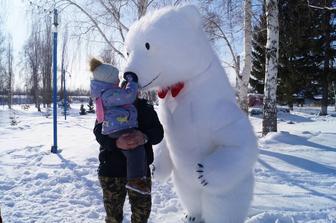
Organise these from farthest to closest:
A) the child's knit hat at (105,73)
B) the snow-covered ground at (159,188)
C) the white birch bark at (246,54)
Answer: the white birch bark at (246,54), the snow-covered ground at (159,188), the child's knit hat at (105,73)

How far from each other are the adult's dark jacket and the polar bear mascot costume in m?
0.13

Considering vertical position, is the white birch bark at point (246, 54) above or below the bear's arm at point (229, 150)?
above

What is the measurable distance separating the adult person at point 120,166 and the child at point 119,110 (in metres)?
0.10

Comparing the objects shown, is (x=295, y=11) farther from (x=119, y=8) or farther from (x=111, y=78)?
(x=111, y=78)

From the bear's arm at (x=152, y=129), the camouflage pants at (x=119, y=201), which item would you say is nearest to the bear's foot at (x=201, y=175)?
the bear's arm at (x=152, y=129)

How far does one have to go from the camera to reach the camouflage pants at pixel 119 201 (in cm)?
255

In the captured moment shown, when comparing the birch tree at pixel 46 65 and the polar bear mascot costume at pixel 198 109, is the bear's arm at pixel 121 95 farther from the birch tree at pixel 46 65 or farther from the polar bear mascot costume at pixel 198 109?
the birch tree at pixel 46 65

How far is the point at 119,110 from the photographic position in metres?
2.31

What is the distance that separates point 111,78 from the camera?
2.42 metres

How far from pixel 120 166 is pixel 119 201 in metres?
0.28

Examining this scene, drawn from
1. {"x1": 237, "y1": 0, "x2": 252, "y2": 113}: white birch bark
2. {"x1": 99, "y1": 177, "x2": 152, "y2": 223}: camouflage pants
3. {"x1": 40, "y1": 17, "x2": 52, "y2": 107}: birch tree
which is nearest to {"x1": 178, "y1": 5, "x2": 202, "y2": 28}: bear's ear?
{"x1": 99, "y1": 177, "x2": 152, "y2": 223}: camouflage pants

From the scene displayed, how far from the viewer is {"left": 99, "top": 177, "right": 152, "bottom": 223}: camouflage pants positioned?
8.38 ft

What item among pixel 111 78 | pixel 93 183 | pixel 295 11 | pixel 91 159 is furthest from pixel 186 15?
pixel 295 11

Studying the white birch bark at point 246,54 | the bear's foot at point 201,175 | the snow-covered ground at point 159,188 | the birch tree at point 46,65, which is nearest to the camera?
the bear's foot at point 201,175
